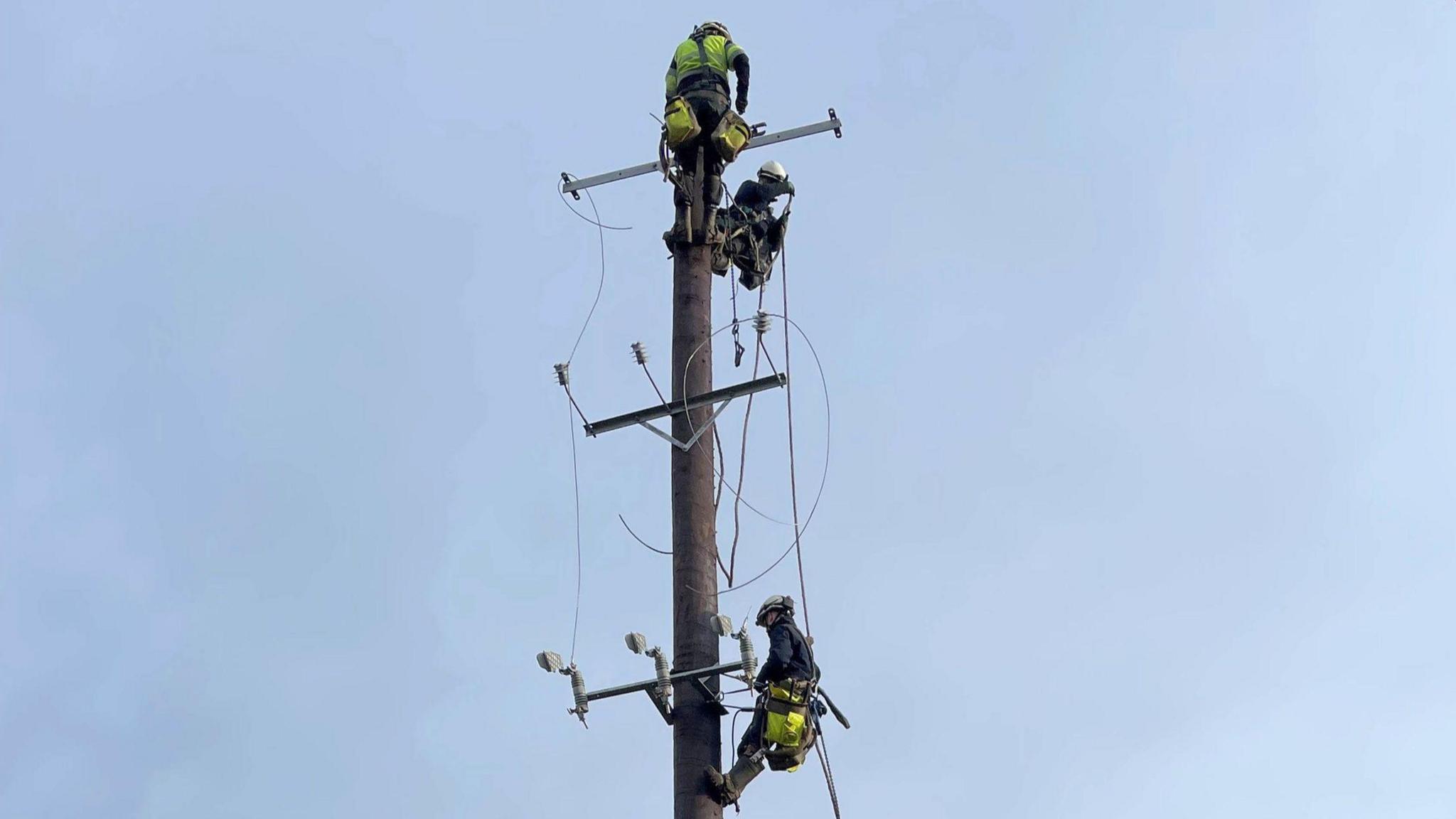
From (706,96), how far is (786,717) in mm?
5062

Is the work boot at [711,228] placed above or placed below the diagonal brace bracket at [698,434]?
above

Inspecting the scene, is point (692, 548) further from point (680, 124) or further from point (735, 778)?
point (680, 124)

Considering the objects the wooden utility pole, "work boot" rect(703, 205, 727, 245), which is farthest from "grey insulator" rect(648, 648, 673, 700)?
"work boot" rect(703, 205, 727, 245)

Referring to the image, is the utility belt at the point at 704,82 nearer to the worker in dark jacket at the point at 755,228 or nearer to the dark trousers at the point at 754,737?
the worker in dark jacket at the point at 755,228

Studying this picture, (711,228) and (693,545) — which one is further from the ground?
(711,228)

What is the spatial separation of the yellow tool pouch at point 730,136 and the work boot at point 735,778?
4810 mm

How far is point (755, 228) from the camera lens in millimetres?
15648

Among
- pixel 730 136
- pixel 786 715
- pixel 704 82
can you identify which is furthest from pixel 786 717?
pixel 704 82

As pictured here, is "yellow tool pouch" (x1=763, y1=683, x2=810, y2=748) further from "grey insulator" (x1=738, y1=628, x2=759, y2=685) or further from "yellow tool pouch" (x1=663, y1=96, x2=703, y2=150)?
"yellow tool pouch" (x1=663, y1=96, x2=703, y2=150)

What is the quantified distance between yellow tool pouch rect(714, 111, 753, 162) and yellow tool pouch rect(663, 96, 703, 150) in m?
0.18

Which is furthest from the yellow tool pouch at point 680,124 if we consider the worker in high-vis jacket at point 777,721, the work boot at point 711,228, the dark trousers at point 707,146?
the worker in high-vis jacket at point 777,721

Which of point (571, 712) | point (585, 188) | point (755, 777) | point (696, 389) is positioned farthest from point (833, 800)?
point (585, 188)

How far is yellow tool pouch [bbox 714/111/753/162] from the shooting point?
49.3 ft

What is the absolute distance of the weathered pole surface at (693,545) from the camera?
12.9 metres
